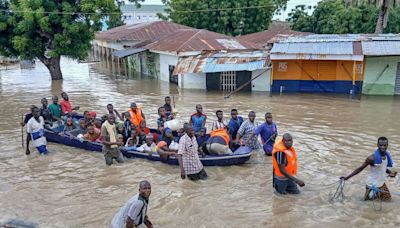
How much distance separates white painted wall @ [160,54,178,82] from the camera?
24703 millimetres

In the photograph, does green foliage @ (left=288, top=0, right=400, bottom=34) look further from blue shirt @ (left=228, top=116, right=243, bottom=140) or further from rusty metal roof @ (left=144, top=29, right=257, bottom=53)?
blue shirt @ (left=228, top=116, right=243, bottom=140)

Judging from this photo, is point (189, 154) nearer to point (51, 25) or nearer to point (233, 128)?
point (233, 128)

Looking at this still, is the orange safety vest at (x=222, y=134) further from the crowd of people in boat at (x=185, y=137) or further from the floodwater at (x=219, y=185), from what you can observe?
the floodwater at (x=219, y=185)

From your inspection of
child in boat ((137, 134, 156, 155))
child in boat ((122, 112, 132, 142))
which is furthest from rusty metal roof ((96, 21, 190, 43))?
child in boat ((137, 134, 156, 155))

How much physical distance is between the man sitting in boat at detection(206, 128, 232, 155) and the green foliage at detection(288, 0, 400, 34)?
2292 centimetres

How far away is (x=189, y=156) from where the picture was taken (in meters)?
8.62

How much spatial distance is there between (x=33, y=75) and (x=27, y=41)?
7.66 m

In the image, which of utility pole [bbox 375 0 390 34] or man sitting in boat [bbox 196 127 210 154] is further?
utility pole [bbox 375 0 390 34]

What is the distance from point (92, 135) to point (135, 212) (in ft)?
21.1

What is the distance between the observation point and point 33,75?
101 ft

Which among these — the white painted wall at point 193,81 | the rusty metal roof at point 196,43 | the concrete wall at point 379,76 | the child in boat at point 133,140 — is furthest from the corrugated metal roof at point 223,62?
the child in boat at point 133,140

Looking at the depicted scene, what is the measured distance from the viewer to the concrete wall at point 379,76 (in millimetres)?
19922

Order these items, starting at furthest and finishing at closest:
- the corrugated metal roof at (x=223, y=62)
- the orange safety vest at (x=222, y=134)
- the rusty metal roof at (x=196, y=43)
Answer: the rusty metal roof at (x=196, y=43), the corrugated metal roof at (x=223, y=62), the orange safety vest at (x=222, y=134)

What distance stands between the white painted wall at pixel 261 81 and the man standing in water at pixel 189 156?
43.9 feet
